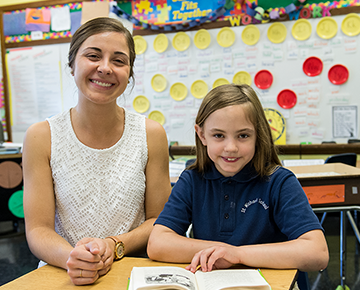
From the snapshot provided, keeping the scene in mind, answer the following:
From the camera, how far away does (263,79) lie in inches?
132

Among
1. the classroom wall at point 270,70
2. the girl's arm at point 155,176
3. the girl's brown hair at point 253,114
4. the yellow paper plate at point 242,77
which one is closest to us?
the girl's brown hair at point 253,114

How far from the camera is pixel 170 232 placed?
37.5 inches

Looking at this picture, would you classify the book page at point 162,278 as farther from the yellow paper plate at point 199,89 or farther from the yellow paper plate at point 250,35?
the yellow paper plate at point 250,35

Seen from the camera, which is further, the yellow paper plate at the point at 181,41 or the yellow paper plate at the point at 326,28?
the yellow paper plate at the point at 181,41

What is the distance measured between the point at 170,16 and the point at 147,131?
105 inches

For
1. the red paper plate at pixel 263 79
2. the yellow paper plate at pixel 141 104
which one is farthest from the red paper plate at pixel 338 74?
the yellow paper plate at pixel 141 104

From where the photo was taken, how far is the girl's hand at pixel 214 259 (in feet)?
2.55

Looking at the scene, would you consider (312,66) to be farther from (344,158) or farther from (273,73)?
(344,158)

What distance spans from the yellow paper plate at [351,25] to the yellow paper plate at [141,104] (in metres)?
2.21

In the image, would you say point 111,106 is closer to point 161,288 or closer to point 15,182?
point 161,288

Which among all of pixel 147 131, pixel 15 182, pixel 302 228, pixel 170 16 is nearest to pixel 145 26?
pixel 170 16

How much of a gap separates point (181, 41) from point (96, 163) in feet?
8.83

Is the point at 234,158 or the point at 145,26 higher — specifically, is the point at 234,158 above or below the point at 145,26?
below

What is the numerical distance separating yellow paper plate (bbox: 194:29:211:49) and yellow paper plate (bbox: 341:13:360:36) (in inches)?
53.4
